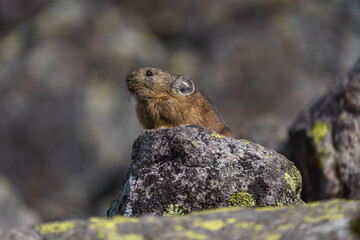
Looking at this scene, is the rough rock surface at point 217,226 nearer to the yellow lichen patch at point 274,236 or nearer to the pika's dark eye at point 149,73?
the yellow lichen patch at point 274,236

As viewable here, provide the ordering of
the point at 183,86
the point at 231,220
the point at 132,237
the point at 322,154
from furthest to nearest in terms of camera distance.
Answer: the point at 322,154
the point at 183,86
the point at 231,220
the point at 132,237

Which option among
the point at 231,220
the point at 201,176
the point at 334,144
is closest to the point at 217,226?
the point at 231,220

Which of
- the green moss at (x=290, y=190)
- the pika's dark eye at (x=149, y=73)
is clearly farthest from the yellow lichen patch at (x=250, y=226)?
the pika's dark eye at (x=149, y=73)

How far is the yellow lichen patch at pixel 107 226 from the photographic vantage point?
4141mm

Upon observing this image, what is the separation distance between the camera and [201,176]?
245 inches

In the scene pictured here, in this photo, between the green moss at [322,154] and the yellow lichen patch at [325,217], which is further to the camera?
the green moss at [322,154]

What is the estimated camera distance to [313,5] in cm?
2708

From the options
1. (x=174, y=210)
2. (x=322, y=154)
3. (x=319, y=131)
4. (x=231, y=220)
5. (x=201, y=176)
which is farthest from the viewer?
(x=319, y=131)

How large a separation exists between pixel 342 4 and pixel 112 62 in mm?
11387

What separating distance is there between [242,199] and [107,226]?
2251mm

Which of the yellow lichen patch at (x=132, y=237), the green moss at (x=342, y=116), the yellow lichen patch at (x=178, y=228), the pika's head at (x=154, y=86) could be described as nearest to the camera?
the yellow lichen patch at (x=132, y=237)

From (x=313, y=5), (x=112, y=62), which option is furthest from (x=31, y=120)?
(x=313, y=5)

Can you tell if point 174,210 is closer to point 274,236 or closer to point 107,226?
point 107,226

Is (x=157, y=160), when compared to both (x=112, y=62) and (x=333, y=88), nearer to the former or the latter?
(x=333, y=88)
